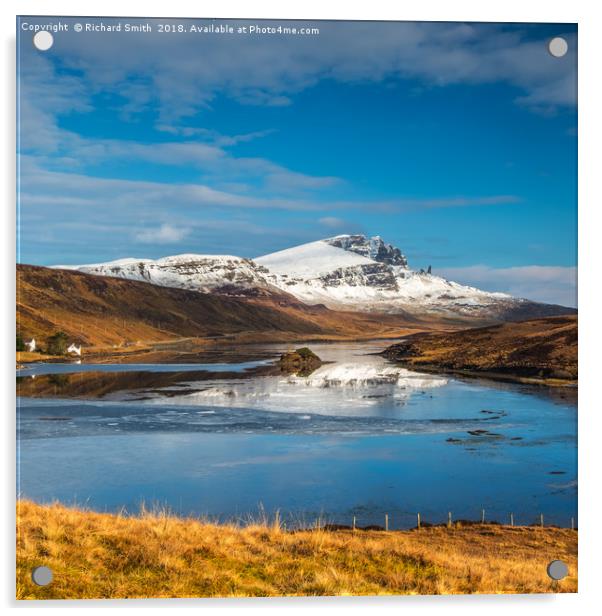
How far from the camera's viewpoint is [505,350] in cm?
966

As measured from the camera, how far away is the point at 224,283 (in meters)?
12.3

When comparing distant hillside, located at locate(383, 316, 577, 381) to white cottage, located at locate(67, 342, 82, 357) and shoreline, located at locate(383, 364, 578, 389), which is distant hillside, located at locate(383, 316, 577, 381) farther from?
white cottage, located at locate(67, 342, 82, 357)

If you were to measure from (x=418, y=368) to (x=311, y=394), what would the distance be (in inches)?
81.5

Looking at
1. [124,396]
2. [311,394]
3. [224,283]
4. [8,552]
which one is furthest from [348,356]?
[8,552]

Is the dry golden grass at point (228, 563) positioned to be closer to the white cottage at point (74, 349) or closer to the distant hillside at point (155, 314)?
the distant hillside at point (155, 314)

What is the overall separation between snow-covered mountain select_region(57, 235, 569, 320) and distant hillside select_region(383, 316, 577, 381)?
27 cm

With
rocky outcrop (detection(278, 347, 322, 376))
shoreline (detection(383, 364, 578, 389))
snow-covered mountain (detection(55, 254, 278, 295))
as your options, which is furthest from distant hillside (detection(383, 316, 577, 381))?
snow-covered mountain (detection(55, 254, 278, 295))

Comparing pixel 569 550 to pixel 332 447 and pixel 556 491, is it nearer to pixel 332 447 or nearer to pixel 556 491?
pixel 556 491

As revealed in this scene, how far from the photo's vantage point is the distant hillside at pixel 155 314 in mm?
11289

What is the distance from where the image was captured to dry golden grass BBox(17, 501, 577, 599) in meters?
5.46

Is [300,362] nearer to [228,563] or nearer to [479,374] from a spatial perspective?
[479,374]

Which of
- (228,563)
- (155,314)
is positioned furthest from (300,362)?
(155,314)

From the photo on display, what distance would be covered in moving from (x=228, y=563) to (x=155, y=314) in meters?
22.2

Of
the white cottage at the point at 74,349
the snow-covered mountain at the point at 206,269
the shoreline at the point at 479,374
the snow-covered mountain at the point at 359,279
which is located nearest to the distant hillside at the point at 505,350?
the shoreline at the point at 479,374
